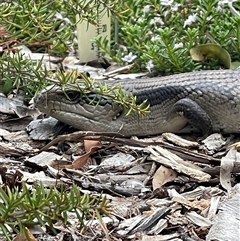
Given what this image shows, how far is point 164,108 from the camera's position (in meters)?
3.90

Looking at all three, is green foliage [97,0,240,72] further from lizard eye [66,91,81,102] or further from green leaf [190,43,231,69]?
lizard eye [66,91,81,102]

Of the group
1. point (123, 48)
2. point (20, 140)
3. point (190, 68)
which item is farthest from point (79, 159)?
point (123, 48)

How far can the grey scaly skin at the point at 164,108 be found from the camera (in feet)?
12.5

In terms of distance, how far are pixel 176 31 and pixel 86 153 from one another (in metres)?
1.49

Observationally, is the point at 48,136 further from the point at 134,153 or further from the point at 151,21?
the point at 151,21

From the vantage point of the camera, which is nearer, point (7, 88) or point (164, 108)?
point (164, 108)

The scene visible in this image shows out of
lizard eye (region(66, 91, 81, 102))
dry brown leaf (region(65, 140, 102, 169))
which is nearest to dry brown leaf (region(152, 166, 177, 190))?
dry brown leaf (region(65, 140, 102, 169))

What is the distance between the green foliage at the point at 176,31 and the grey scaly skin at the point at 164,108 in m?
0.35

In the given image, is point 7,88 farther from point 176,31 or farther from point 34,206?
point 34,206

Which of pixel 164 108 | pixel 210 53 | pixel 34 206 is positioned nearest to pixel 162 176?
pixel 164 108

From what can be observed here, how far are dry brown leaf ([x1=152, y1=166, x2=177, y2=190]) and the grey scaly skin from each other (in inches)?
28.5

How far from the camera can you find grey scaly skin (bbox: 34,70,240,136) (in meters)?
3.81

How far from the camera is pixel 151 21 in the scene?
193 inches

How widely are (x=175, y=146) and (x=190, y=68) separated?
1038mm
